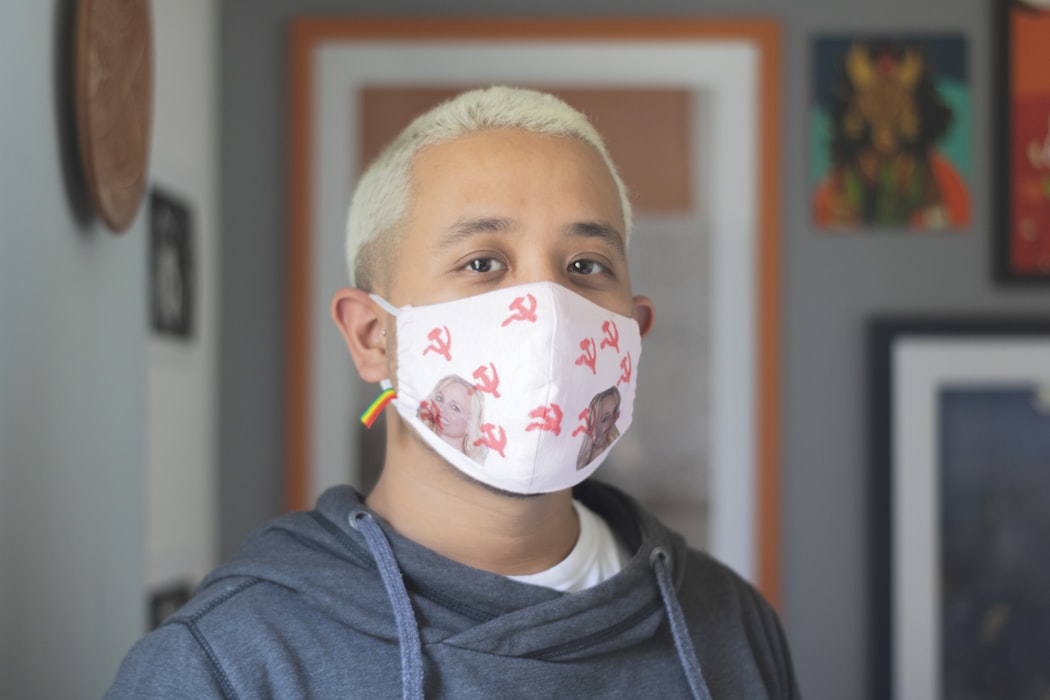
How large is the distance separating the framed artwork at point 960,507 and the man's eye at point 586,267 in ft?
4.51

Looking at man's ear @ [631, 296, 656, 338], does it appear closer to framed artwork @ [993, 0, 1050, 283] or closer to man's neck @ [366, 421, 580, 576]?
man's neck @ [366, 421, 580, 576]

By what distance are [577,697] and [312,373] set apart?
1438 millimetres

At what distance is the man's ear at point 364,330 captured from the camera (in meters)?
1.20

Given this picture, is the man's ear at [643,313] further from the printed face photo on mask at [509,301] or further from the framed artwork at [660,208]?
the framed artwork at [660,208]

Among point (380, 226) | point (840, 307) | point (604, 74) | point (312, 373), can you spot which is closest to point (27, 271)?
point (380, 226)

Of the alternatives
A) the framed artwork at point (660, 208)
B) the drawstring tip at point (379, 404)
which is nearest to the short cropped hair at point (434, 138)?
the drawstring tip at point (379, 404)

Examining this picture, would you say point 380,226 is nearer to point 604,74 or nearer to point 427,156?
point 427,156

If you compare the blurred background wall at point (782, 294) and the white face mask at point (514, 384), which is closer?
the white face mask at point (514, 384)

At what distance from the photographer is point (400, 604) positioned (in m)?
1.05

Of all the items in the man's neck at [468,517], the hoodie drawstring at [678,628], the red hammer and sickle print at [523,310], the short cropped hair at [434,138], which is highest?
the short cropped hair at [434,138]

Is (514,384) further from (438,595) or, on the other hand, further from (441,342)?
(438,595)

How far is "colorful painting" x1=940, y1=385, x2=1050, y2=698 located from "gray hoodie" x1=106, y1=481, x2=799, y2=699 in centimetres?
131

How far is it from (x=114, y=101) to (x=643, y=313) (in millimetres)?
627

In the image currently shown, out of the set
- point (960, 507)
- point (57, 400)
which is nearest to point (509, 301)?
point (57, 400)
